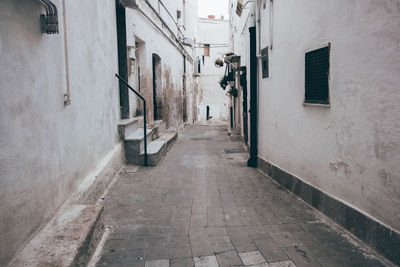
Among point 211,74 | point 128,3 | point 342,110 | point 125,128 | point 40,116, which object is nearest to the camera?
point 40,116

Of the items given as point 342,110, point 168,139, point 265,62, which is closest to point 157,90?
point 168,139

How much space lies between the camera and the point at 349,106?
349 centimetres

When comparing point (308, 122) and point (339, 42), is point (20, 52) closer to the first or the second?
point (339, 42)

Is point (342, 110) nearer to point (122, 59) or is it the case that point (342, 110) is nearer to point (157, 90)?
point (122, 59)

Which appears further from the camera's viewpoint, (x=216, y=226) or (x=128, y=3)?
(x=128, y=3)

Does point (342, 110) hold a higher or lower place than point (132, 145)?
higher

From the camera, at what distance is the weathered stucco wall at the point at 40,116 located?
238 cm

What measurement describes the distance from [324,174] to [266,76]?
2.77 meters

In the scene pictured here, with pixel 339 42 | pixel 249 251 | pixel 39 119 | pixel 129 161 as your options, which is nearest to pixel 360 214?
pixel 249 251

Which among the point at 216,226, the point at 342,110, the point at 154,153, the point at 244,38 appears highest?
the point at 244,38

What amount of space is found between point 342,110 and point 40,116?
3011 millimetres

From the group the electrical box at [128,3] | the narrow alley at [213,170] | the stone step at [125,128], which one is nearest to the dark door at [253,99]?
the narrow alley at [213,170]

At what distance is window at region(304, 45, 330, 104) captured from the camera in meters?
3.99

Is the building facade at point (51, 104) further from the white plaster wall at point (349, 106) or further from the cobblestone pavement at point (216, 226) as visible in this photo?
the white plaster wall at point (349, 106)
